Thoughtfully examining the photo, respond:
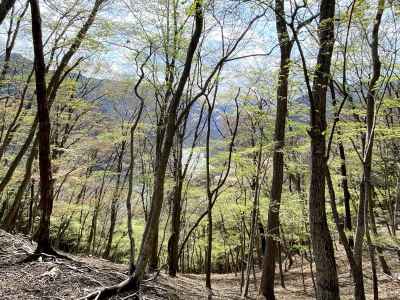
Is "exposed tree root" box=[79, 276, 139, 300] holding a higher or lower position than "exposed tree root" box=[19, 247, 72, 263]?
lower

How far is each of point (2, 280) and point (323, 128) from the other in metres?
4.75

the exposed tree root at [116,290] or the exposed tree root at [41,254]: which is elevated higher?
the exposed tree root at [41,254]

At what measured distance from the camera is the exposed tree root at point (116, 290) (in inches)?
168

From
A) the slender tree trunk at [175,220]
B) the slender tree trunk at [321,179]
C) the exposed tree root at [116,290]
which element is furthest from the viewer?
the slender tree trunk at [175,220]

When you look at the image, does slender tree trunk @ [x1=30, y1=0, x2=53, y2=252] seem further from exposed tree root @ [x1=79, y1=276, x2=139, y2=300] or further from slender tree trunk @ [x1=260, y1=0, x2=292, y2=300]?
slender tree trunk @ [x1=260, y1=0, x2=292, y2=300]

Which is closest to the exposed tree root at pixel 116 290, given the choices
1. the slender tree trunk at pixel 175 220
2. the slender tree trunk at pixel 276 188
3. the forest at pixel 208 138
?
the forest at pixel 208 138

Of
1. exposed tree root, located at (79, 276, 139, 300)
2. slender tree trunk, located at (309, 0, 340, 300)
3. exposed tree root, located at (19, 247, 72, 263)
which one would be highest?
slender tree trunk, located at (309, 0, 340, 300)

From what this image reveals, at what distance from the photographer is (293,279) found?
50.9 feet

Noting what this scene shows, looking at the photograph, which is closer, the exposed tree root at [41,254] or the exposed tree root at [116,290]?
the exposed tree root at [116,290]

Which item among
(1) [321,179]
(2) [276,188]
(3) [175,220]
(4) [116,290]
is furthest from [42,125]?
(3) [175,220]

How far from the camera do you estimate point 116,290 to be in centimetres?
462

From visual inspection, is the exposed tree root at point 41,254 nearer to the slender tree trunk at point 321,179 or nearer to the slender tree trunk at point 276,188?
the slender tree trunk at point 321,179

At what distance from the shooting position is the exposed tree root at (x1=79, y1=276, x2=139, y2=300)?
426 centimetres

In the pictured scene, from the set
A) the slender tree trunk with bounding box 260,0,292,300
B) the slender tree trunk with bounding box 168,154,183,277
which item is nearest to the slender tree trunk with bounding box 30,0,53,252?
the slender tree trunk with bounding box 168,154,183,277
